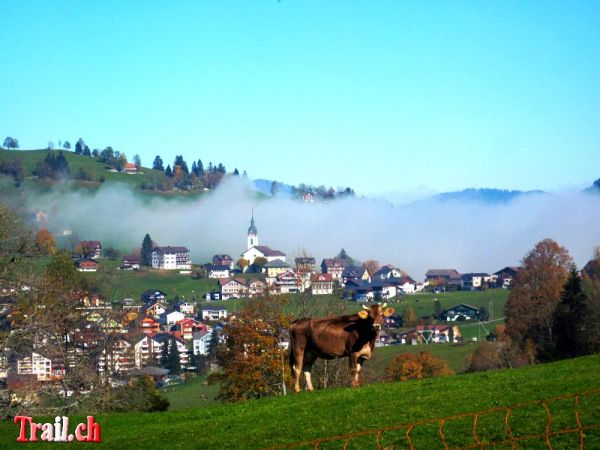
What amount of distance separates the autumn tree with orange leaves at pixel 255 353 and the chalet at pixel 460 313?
101419mm

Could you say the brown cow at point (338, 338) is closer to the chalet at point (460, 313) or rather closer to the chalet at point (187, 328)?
the chalet at point (460, 313)

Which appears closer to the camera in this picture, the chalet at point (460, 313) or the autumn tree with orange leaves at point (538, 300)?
the autumn tree with orange leaves at point (538, 300)

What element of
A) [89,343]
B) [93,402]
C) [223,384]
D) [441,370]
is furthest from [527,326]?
[93,402]

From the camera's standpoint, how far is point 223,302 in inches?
7510

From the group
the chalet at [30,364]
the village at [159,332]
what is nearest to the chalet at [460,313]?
the village at [159,332]

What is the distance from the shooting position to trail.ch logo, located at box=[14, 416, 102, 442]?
21016 millimetres

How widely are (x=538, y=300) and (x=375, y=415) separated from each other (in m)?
65.6

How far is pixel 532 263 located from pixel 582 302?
30836 mm

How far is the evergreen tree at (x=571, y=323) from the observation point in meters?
60.0

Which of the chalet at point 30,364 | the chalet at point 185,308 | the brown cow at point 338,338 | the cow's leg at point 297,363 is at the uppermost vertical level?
the brown cow at point 338,338

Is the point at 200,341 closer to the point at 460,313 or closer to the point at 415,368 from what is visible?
the point at 460,313

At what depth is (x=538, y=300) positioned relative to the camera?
81.2 m

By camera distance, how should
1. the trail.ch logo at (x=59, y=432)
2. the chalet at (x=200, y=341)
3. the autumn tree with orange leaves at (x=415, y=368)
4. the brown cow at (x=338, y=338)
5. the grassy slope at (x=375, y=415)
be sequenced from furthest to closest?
1. the chalet at (x=200, y=341)
2. the autumn tree with orange leaves at (x=415, y=368)
3. the brown cow at (x=338, y=338)
4. the trail.ch logo at (x=59, y=432)
5. the grassy slope at (x=375, y=415)

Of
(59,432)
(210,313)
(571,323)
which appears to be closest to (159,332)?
(210,313)
